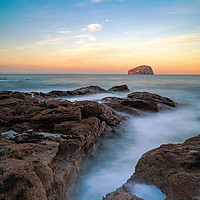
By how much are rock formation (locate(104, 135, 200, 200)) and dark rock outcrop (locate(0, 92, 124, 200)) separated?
111 cm

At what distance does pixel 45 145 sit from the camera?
3.44 meters

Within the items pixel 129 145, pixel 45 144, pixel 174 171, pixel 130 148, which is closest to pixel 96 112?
pixel 129 145

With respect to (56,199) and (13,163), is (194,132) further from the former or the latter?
(13,163)

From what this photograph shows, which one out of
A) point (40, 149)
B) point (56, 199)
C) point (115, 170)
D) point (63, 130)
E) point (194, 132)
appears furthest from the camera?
point (194, 132)

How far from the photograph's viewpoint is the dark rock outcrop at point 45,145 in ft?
7.20

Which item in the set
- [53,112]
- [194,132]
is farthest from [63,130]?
[194,132]

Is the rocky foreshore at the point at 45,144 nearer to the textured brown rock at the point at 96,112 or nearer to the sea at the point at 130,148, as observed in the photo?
the textured brown rock at the point at 96,112

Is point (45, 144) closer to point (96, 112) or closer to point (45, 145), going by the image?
point (45, 145)

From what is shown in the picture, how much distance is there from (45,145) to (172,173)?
2585 millimetres

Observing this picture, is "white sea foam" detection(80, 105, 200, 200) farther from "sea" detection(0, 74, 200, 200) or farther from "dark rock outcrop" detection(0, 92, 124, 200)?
"dark rock outcrop" detection(0, 92, 124, 200)

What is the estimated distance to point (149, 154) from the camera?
3496mm

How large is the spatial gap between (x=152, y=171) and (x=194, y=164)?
0.75 m

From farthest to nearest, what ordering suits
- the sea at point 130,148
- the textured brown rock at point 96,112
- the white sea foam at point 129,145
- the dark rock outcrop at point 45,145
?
the textured brown rock at point 96,112 < the white sea foam at point 129,145 < the sea at point 130,148 < the dark rock outcrop at point 45,145

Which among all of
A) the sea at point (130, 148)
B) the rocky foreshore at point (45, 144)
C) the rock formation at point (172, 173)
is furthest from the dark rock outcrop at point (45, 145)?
the rock formation at point (172, 173)
